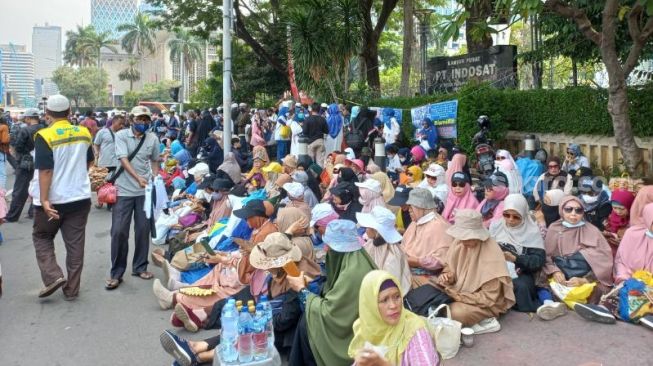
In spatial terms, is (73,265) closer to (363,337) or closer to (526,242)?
(363,337)

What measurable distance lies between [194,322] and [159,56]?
291 feet

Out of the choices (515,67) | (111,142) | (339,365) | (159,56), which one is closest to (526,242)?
(339,365)

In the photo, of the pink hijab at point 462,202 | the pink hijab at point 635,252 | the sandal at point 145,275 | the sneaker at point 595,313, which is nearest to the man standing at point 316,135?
the pink hijab at point 462,202

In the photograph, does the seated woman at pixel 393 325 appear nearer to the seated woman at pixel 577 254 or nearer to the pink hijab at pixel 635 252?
the seated woman at pixel 577 254

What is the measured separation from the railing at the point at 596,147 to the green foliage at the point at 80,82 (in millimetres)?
72571

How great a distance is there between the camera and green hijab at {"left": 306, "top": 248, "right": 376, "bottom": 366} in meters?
3.51

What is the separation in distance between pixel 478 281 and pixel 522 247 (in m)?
0.83

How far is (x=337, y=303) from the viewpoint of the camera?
3.51 m

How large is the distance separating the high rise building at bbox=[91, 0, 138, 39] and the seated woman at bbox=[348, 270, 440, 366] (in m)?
138

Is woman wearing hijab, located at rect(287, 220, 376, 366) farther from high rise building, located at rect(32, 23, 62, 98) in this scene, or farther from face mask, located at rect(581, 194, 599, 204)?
high rise building, located at rect(32, 23, 62, 98)

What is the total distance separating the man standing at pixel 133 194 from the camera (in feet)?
19.7

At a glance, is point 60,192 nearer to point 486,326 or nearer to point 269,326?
point 269,326

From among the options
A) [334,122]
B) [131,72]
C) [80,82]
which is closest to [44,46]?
[80,82]

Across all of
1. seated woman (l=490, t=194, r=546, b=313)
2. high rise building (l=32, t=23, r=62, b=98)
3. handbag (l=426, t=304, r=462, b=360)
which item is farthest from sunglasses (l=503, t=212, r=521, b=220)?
high rise building (l=32, t=23, r=62, b=98)
